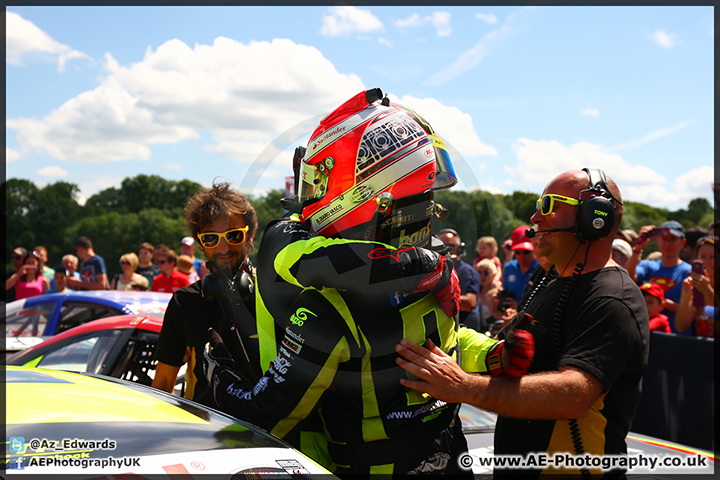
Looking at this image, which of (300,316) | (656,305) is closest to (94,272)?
(656,305)

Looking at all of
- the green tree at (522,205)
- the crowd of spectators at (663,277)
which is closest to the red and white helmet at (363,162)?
the green tree at (522,205)

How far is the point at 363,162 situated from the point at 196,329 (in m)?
1.44

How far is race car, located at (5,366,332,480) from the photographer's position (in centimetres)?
156

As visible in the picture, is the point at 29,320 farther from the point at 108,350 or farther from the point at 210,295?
the point at 210,295

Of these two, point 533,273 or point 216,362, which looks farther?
point 533,273

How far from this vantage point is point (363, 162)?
77.8 inches

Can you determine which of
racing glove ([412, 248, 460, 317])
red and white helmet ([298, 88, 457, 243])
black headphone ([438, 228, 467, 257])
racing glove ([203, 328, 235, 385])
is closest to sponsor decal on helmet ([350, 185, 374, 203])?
red and white helmet ([298, 88, 457, 243])

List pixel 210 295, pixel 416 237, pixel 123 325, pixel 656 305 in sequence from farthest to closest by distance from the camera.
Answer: pixel 656 305 → pixel 123 325 → pixel 210 295 → pixel 416 237

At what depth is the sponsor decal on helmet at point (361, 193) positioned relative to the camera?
1.96 metres

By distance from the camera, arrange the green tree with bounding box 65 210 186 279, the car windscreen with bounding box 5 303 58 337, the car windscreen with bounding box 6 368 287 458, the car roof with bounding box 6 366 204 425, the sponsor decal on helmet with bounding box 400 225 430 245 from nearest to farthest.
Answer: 1. the car windscreen with bounding box 6 368 287 458
2. the car roof with bounding box 6 366 204 425
3. the sponsor decal on helmet with bounding box 400 225 430 245
4. the car windscreen with bounding box 5 303 58 337
5. the green tree with bounding box 65 210 186 279

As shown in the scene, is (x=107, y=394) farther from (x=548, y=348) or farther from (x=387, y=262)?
(x=548, y=348)

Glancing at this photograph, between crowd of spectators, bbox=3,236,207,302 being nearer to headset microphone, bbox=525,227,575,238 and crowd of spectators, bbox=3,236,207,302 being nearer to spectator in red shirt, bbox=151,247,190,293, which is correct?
spectator in red shirt, bbox=151,247,190,293

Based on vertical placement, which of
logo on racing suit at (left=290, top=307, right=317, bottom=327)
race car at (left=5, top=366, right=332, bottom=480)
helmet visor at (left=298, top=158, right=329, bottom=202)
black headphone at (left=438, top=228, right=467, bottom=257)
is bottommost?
race car at (left=5, top=366, right=332, bottom=480)

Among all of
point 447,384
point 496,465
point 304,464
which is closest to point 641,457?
point 496,465
